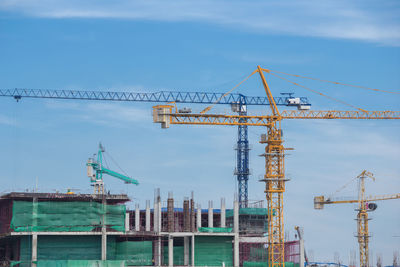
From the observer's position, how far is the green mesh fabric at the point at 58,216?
169625mm

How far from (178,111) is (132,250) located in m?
34.2

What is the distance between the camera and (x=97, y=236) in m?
172

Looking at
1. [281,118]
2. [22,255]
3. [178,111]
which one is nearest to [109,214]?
[22,255]

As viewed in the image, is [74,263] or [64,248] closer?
[74,263]

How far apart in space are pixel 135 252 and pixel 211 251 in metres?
16.6

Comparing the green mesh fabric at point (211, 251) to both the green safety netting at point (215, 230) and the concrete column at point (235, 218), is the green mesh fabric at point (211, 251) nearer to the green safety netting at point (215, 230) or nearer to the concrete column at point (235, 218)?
the green safety netting at point (215, 230)

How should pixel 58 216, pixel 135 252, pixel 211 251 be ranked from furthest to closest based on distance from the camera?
pixel 211 251
pixel 135 252
pixel 58 216

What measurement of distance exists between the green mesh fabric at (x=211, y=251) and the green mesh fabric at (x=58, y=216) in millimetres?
20867

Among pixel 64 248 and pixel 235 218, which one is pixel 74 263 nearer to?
pixel 64 248

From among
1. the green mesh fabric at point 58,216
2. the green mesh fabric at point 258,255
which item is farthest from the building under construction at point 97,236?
the green mesh fabric at point 258,255

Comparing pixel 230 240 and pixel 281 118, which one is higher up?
pixel 281 118

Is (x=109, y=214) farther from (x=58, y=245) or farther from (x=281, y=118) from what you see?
(x=281, y=118)

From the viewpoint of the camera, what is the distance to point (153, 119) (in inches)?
7589

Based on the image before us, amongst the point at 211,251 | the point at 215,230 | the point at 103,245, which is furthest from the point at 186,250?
the point at 103,245
